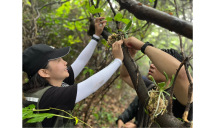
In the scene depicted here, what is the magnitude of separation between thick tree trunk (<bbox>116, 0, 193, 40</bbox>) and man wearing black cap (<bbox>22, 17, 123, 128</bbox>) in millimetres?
379

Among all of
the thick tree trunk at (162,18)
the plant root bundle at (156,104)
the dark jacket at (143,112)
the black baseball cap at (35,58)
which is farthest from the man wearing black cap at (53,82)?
the dark jacket at (143,112)

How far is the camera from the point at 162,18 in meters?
0.77

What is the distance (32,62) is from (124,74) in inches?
42.9

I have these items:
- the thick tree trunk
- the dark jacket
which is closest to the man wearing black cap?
the thick tree trunk

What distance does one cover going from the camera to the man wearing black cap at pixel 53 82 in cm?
111

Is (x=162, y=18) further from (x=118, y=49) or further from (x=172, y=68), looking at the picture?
(x=118, y=49)

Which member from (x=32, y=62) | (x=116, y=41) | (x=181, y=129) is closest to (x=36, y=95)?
(x=32, y=62)

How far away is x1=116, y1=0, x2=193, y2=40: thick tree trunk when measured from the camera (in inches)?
25.7

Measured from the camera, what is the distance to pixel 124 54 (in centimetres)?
125

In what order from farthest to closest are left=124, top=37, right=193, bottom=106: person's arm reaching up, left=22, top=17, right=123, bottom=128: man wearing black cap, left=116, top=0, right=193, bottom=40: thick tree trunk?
1. left=22, top=17, right=123, bottom=128: man wearing black cap
2. left=124, top=37, right=193, bottom=106: person's arm reaching up
3. left=116, top=0, right=193, bottom=40: thick tree trunk

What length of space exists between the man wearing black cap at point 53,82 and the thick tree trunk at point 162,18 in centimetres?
38

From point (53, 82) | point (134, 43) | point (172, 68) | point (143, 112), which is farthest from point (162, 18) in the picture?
point (53, 82)

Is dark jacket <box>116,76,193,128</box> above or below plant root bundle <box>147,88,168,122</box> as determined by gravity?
below

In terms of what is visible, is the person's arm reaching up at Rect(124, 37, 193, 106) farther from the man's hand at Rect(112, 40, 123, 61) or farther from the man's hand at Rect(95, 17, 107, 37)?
the man's hand at Rect(95, 17, 107, 37)
